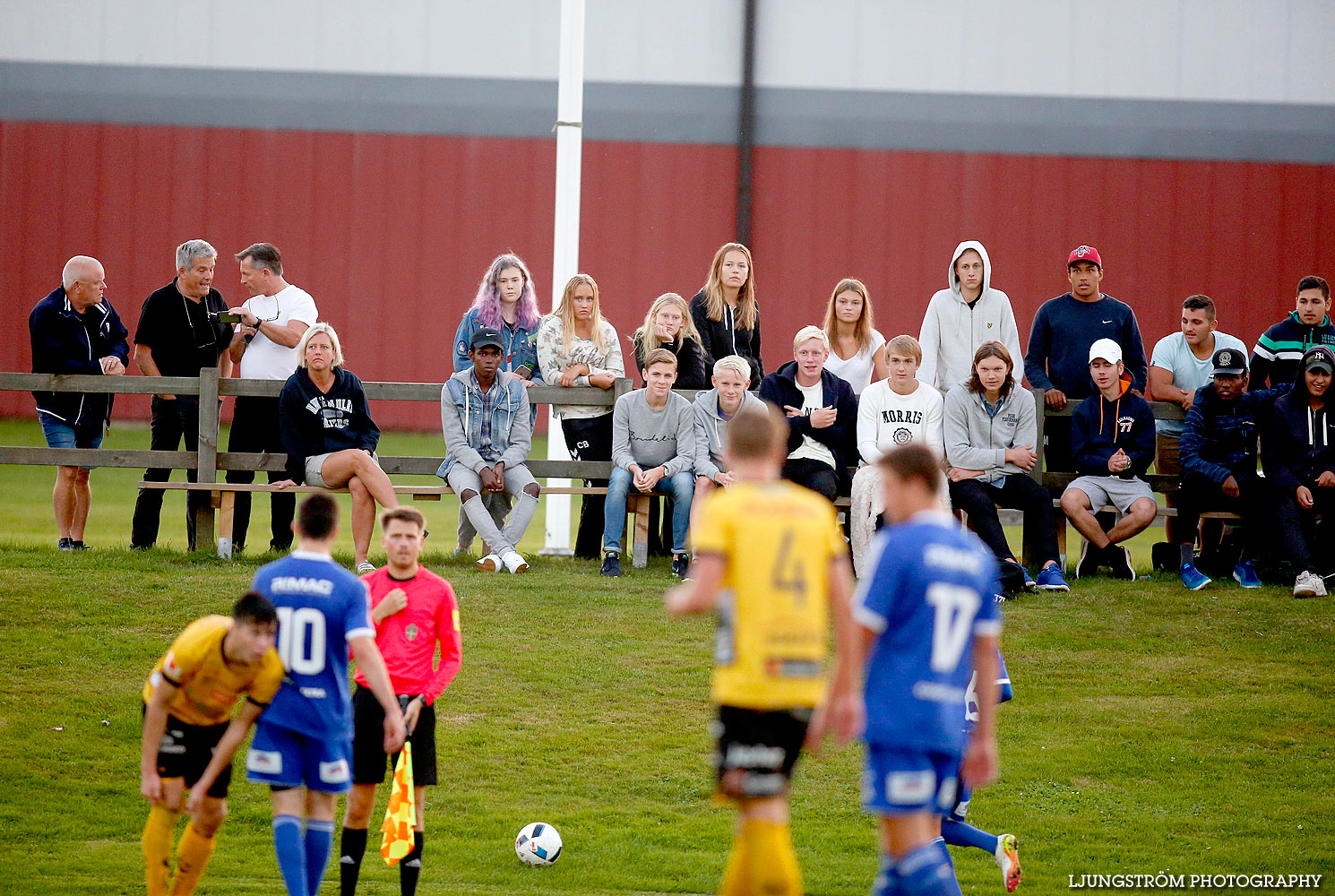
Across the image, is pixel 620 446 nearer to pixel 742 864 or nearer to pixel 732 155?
pixel 742 864

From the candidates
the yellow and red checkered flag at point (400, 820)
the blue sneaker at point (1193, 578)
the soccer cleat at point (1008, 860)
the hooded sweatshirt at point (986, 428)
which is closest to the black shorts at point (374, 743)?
the yellow and red checkered flag at point (400, 820)

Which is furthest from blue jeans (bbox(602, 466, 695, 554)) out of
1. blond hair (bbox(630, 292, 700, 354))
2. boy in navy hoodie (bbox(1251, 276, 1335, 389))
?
boy in navy hoodie (bbox(1251, 276, 1335, 389))

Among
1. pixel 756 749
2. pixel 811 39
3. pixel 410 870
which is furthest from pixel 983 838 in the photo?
pixel 811 39

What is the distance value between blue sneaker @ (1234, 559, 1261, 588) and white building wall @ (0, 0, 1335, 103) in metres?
11.4

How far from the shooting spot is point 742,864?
4.20 meters

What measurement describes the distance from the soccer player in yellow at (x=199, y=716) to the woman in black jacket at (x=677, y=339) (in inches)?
223

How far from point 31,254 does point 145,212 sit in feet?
5.97

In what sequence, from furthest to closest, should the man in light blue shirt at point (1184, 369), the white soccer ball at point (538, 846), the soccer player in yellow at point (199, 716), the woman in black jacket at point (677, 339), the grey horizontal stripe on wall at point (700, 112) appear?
1. the grey horizontal stripe on wall at point (700, 112)
2. the man in light blue shirt at point (1184, 369)
3. the woman in black jacket at point (677, 339)
4. the white soccer ball at point (538, 846)
5. the soccer player in yellow at point (199, 716)

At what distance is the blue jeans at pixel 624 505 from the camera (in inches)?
393

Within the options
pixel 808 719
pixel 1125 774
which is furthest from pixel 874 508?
pixel 808 719

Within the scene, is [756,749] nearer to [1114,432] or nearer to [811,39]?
[1114,432]

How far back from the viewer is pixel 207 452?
10281mm

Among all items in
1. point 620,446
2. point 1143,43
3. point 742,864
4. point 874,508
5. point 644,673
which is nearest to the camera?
point 742,864

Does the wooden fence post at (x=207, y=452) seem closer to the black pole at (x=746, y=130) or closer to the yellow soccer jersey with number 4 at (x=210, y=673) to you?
the yellow soccer jersey with number 4 at (x=210, y=673)
